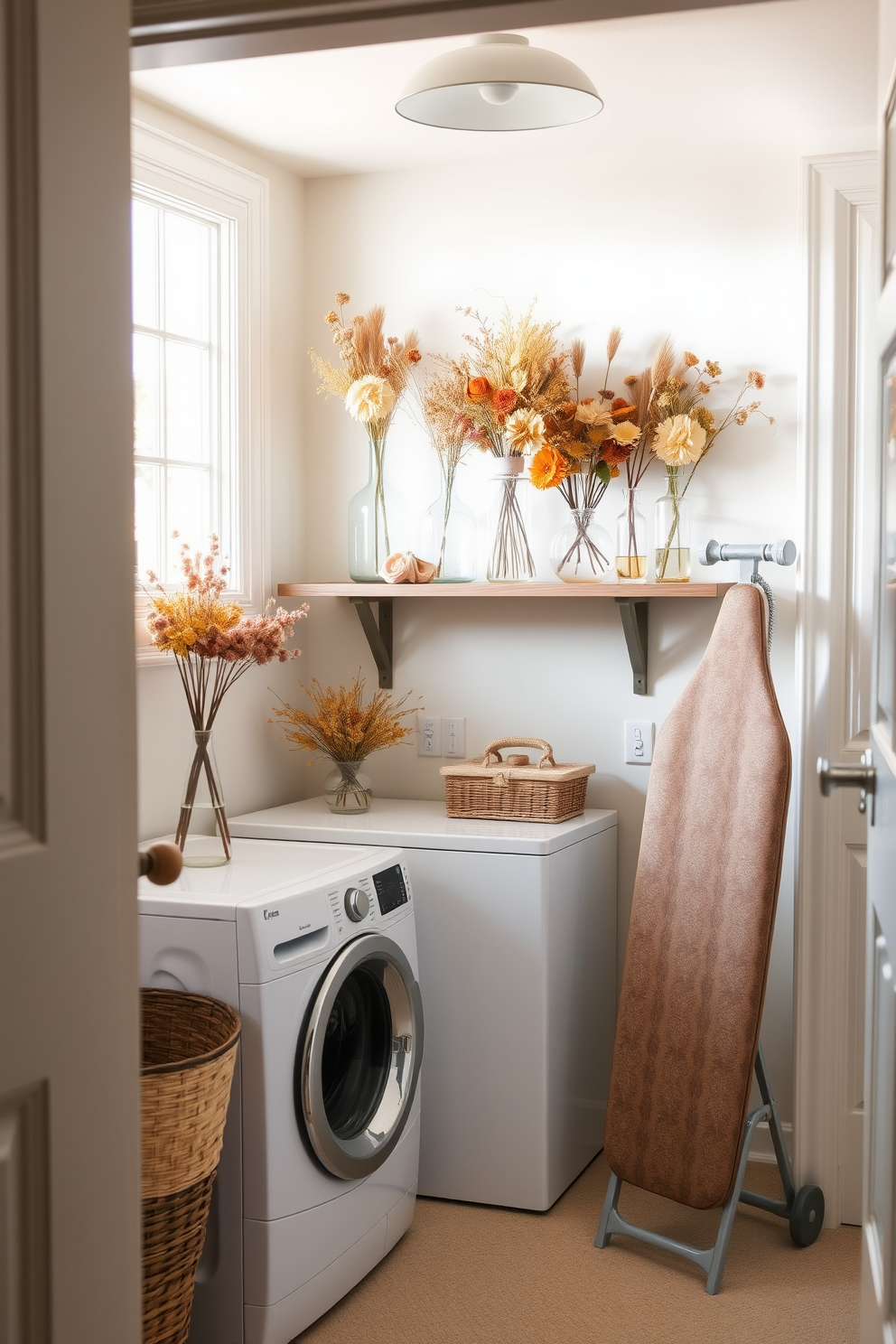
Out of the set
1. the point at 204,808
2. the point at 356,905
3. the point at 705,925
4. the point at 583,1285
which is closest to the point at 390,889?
the point at 356,905

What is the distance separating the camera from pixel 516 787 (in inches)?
120

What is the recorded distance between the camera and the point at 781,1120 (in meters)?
3.13

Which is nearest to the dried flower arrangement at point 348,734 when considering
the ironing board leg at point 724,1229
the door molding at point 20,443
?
the ironing board leg at point 724,1229

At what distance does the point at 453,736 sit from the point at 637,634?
606mm

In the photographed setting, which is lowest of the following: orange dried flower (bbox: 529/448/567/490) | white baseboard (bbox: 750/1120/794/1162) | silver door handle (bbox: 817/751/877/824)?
white baseboard (bbox: 750/1120/794/1162)

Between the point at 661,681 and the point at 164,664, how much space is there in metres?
1.24

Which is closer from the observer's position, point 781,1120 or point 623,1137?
point 623,1137

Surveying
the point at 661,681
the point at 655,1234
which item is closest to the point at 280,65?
the point at 661,681

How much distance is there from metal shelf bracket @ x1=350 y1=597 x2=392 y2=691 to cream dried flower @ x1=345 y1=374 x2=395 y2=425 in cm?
48

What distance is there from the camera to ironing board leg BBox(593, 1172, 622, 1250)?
2.75 m

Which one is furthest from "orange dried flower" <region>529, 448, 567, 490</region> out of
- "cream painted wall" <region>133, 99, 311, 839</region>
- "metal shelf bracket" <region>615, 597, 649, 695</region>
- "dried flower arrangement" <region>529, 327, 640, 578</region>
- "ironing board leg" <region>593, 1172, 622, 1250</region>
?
"ironing board leg" <region>593, 1172, 622, 1250</region>

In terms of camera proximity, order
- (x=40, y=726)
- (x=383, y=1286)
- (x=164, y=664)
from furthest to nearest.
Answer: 1. (x=164, y=664)
2. (x=383, y=1286)
3. (x=40, y=726)

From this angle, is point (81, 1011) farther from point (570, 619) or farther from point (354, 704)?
point (570, 619)

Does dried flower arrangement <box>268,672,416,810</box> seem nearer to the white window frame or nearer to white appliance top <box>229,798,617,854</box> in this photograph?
white appliance top <box>229,798,617,854</box>
